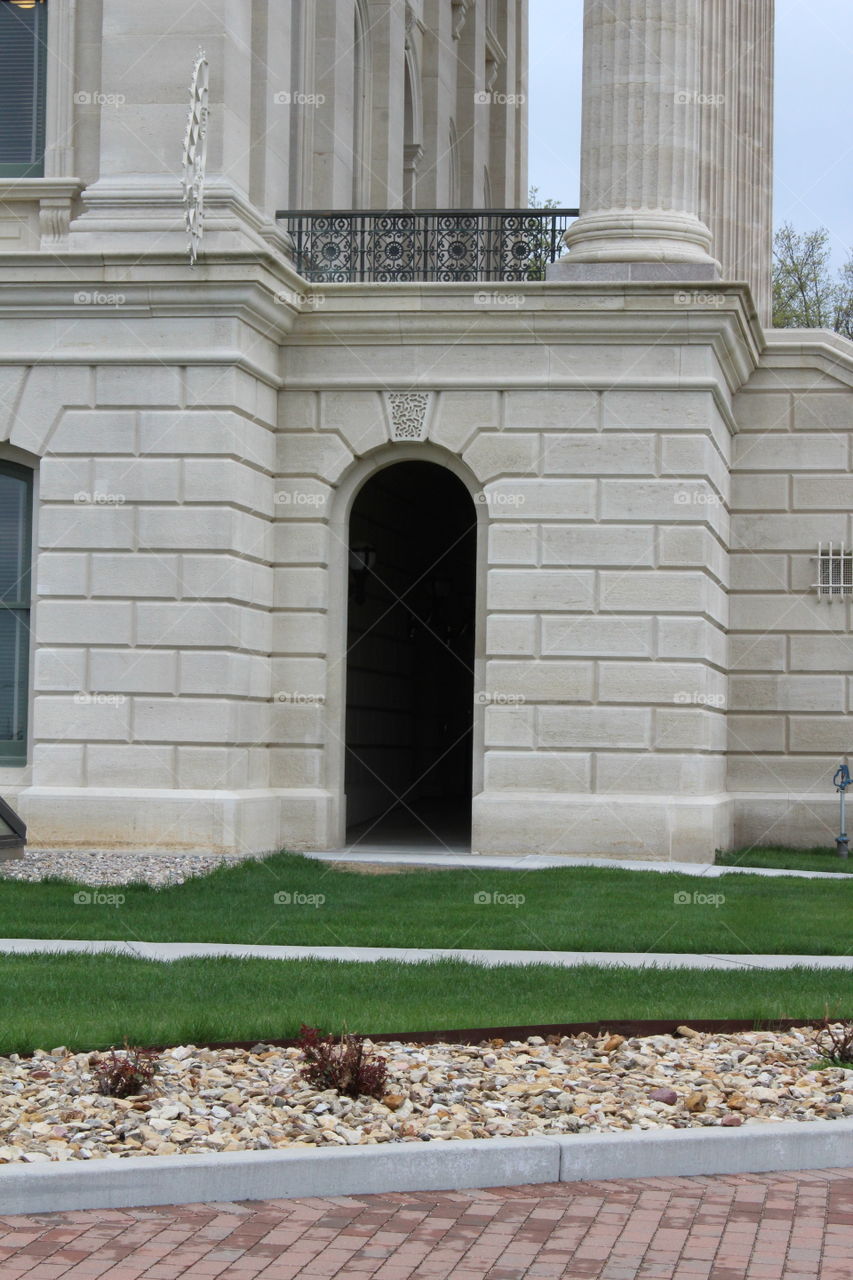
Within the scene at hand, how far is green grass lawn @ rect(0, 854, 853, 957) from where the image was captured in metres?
15.2

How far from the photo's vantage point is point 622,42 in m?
24.1

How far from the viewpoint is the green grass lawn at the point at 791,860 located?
2358cm

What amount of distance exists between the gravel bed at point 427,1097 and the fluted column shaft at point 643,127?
50.0 feet

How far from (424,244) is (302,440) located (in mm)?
3216

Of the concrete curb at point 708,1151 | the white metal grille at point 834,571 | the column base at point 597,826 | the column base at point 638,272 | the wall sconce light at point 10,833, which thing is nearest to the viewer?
the concrete curb at point 708,1151

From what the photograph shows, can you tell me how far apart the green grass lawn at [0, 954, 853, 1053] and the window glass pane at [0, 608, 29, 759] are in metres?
9.87

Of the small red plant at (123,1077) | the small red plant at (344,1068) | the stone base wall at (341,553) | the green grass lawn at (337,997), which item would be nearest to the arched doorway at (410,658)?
the stone base wall at (341,553)

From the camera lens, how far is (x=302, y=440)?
24.1 metres

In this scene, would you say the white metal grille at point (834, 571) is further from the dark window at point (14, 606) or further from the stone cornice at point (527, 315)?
the dark window at point (14, 606)

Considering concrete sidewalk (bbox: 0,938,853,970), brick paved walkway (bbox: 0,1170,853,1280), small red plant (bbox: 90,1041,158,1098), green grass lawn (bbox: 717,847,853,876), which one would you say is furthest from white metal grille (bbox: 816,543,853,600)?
brick paved walkway (bbox: 0,1170,853,1280)

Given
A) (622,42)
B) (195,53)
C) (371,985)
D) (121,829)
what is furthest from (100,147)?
(371,985)

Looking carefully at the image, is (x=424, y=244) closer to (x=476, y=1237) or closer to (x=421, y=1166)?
(x=421, y=1166)

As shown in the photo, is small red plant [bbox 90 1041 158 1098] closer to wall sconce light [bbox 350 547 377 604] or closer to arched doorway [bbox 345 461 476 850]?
arched doorway [bbox 345 461 476 850]

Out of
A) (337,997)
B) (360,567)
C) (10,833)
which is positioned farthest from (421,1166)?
(360,567)
